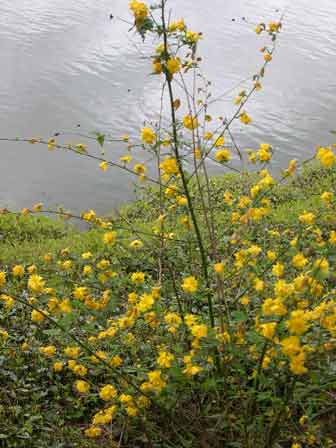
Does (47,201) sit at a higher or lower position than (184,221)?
lower

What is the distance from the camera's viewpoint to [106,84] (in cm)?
1060

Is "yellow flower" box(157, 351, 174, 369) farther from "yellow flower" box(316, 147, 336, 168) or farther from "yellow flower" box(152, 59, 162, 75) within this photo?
"yellow flower" box(152, 59, 162, 75)

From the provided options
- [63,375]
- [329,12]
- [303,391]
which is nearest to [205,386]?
[303,391]

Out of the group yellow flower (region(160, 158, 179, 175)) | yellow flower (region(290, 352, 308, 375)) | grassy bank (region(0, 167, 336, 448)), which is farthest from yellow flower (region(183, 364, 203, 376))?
yellow flower (region(160, 158, 179, 175))

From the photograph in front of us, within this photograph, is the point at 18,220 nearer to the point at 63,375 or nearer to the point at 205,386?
the point at 63,375

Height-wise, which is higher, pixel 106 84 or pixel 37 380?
pixel 37 380

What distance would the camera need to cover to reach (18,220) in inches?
224

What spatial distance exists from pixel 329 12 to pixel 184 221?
17.4 metres

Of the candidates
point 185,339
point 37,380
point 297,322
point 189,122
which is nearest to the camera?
point 297,322

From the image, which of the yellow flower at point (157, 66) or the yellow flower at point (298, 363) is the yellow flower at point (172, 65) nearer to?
the yellow flower at point (157, 66)

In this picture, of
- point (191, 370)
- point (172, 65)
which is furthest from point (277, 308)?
point (172, 65)

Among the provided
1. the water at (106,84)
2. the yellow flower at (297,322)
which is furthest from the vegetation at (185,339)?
the water at (106,84)

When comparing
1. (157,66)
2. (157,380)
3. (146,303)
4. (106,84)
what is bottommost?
(106,84)

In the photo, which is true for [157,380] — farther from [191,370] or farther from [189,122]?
[189,122]
